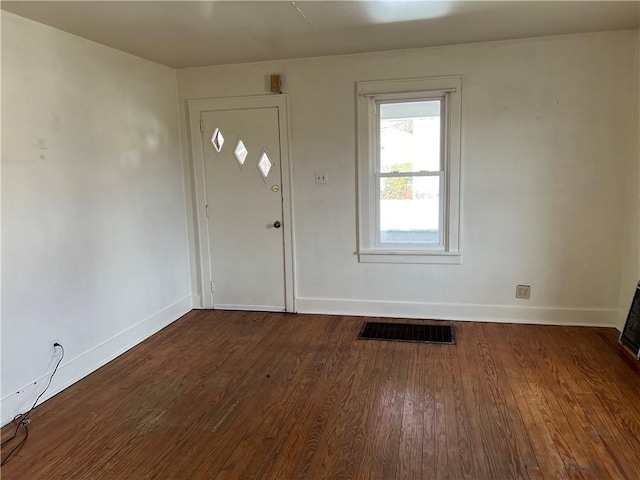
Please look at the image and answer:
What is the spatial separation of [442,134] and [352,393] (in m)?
2.31

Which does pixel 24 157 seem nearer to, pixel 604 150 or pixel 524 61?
pixel 524 61

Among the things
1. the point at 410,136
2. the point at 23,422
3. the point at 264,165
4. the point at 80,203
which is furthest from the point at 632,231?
the point at 23,422

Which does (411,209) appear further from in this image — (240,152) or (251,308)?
(251,308)

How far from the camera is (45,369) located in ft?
8.99

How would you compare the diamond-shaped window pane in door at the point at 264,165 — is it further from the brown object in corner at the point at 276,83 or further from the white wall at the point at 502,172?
the brown object in corner at the point at 276,83

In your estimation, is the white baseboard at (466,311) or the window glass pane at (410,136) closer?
the white baseboard at (466,311)

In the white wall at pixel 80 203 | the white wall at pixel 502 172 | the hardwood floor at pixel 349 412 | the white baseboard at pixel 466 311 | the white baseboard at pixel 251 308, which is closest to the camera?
the hardwood floor at pixel 349 412

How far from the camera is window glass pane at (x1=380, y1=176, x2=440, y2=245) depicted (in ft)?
12.6

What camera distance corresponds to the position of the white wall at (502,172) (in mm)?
3430

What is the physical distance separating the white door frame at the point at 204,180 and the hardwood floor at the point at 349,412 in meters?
0.82

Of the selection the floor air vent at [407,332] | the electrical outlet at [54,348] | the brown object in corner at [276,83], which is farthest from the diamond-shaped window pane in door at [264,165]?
→ the electrical outlet at [54,348]

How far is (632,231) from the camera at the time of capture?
3.35m

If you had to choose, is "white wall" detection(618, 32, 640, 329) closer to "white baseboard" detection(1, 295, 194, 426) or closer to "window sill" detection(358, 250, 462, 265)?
"window sill" detection(358, 250, 462, 265)

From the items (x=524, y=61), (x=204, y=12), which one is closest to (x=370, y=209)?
(x=524, y=61)
